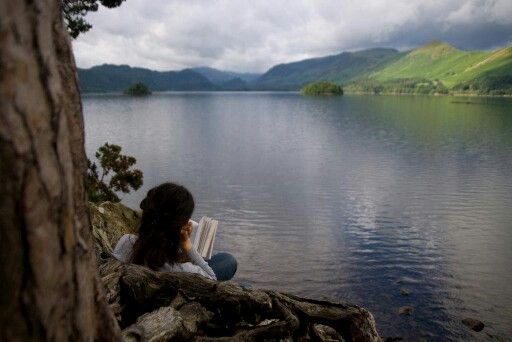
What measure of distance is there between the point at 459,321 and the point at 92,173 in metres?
20.2

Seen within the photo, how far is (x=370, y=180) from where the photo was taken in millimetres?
37594

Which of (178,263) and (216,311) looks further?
(178,263)

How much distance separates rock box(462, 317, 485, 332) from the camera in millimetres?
14424

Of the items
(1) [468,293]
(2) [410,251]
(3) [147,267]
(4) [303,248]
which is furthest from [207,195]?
(3) [147,267]

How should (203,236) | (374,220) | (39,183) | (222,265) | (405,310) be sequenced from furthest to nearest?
1. (374,220)
2. (405,310)
3. (222,265)
4. (203,236)
5. (39,183)

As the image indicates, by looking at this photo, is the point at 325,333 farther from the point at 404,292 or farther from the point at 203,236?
the point at 404,292

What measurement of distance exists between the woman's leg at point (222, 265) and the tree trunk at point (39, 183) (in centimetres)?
600

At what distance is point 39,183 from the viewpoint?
2297 mm

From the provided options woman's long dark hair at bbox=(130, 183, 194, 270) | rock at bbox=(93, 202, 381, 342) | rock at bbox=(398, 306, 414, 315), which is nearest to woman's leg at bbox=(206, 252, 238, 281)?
woman's long dark hair at bbox=(130, 183, 194, 270)

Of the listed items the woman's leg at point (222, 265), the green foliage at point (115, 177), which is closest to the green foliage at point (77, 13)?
the green foliage at point (115, 177)

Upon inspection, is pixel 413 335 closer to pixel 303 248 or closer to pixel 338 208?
pixel 303 248

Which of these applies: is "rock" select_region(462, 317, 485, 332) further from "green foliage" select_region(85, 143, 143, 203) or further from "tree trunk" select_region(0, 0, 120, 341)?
"green foliage" select_region(85, 143, 143, 203)

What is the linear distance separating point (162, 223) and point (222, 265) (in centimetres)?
329

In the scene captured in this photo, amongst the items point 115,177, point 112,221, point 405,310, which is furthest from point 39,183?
point 115,177
